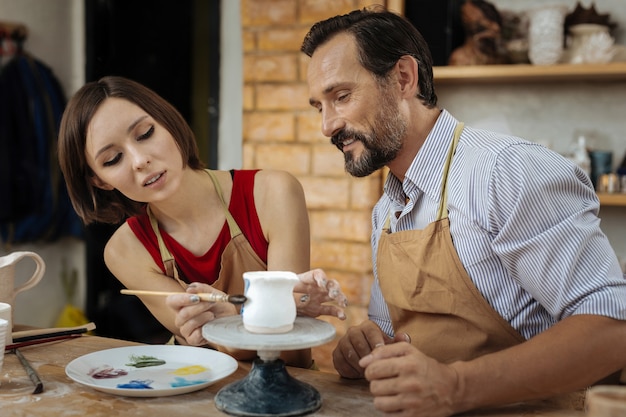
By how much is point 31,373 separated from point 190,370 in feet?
1.07

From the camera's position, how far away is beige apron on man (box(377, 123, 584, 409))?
144 cm

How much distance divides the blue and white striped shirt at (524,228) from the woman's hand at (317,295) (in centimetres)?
31

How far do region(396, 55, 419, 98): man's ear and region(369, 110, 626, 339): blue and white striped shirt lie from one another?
0.20 metres

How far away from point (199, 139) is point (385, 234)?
2.20m

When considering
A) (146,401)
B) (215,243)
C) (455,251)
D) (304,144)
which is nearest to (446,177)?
(455,251)

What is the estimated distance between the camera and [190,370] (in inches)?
55.1

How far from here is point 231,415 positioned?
117 centimetres

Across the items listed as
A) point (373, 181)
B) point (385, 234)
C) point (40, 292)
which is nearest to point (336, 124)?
point (385, 234)

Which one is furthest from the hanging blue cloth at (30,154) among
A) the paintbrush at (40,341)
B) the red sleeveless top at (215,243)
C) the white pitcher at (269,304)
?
the white pitcher at (269,304)

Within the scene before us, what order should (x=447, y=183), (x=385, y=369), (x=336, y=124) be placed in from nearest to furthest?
1. (x=385, y=369)
2. (x=447, y=183)
3. (x=336, y=124)

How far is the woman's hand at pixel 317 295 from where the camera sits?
1343 millimetres

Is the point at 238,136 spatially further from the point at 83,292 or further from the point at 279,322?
the point at 279,322

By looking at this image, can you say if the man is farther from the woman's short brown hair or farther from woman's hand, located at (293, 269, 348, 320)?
the woman's short brown hair

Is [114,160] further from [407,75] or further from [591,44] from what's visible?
[591,44]
